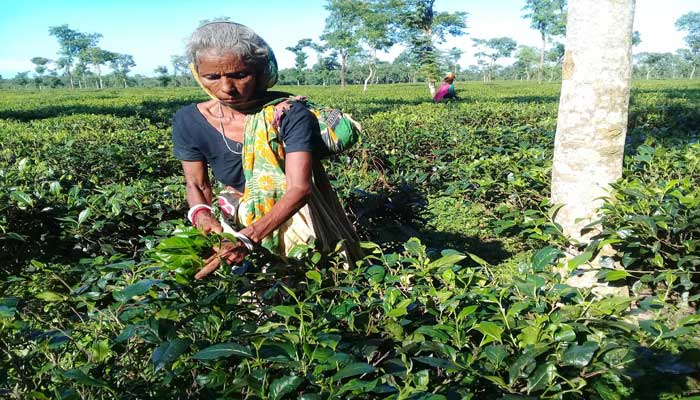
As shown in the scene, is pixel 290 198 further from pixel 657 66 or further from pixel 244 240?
pixel 657 66

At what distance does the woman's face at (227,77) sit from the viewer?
1.72 meters

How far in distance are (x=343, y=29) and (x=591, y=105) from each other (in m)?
57.8

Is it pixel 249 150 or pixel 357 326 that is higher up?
pixel 249 150

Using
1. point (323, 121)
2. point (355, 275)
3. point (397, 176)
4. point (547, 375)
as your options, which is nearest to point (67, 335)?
point (355, 275)

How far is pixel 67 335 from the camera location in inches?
40.8

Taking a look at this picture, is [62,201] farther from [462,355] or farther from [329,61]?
[329,61]

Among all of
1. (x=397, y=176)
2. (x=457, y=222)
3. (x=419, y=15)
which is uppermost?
(x=419, y=15)

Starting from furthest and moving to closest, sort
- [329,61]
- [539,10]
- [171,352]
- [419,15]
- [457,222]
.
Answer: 1. [329,61]
2. [539,10]
3. [419,15]
4. [457,222]
5. [171,352]

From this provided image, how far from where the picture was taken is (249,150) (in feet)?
6.12

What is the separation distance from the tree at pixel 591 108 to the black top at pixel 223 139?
4.27ft

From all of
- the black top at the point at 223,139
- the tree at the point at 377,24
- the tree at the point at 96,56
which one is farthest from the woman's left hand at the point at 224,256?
the tree at the point at 96,56

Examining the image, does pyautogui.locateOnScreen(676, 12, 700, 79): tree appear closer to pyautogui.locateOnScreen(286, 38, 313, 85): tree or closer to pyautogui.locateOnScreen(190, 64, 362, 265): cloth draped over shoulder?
pyautogui.locateOnScreen(286, 38, 313, 85): tree

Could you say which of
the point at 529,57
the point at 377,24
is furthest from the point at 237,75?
the point at 529,57

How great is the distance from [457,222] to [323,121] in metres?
3.04
